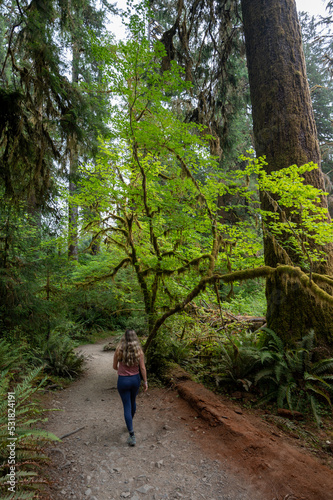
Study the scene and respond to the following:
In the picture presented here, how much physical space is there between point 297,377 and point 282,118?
458 cm

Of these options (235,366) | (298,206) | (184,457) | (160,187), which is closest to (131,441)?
(184,457)

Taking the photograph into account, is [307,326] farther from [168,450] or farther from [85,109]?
[85,109]

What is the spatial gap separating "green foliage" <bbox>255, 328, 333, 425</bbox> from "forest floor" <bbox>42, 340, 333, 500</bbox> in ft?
1.61

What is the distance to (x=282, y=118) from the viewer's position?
15.8 feet

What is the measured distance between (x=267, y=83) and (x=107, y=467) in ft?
22.2

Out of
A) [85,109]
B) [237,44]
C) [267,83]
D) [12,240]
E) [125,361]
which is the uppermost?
[237,44]

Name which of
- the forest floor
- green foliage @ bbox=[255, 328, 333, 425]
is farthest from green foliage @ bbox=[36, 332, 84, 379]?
green foliage @ bbox=[255, 328, 333, 425]

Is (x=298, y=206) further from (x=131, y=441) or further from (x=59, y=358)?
(x=59, y=358)

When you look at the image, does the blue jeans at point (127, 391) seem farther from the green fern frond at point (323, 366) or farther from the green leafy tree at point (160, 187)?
the green fern frond at point (323, 366)

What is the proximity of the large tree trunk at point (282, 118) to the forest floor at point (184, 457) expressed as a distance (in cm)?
169

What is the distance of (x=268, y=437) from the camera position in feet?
10.3

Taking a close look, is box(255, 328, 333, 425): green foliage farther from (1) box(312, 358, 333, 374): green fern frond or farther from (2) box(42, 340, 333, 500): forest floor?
(2) box(42, 340, 333, 500): forest floor

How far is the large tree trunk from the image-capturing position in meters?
4.32

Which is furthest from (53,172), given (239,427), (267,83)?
(239,427)
